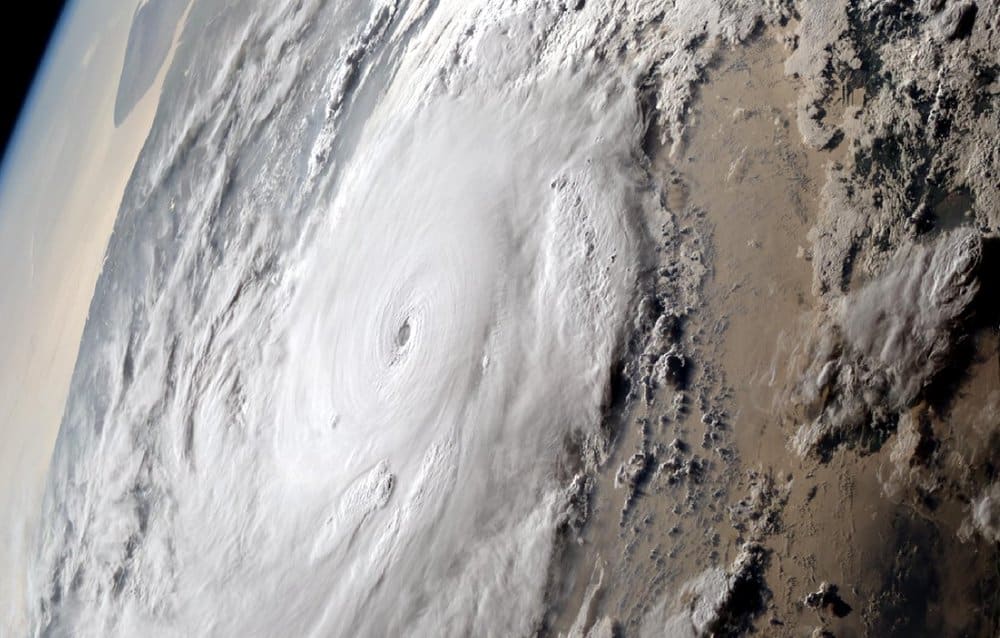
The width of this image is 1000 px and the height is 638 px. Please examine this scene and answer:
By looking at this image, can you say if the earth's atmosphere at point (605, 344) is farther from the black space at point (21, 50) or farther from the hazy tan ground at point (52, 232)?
the black space at point (21, 50)

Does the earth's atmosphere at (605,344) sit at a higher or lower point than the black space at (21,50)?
lower

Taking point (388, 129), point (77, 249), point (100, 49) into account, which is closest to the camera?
point (388, 129)

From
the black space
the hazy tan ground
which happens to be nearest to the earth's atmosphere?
the hazy tan ground

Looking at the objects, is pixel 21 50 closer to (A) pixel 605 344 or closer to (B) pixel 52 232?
(B) pixel 52 232

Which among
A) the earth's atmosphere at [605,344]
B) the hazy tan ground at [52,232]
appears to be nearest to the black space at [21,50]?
the hazy tan ground at [52,232]

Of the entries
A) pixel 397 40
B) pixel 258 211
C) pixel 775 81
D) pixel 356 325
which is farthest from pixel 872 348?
pixel 258 211

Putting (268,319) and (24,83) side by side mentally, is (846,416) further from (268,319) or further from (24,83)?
(24,83)

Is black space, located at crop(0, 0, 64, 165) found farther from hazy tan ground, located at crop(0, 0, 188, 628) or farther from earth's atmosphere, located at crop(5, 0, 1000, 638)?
earth's atmosphere, located at crop(5, 0, 1000, 638)
